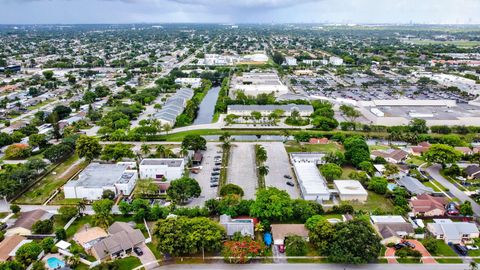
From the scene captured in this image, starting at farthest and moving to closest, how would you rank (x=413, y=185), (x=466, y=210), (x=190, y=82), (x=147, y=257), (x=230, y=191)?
(x=190, y=82)
(x=413, y=185)
(x=230, y=191)
(x=466, y=210)
(x=147, y=257)

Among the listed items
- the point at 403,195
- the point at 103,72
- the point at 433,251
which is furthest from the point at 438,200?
the point at 103,72

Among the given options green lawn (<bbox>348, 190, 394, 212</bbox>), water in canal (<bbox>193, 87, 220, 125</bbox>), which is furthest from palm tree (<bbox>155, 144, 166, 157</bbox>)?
green lawn (<bbox>348, 190, 394, 212</bbox>)

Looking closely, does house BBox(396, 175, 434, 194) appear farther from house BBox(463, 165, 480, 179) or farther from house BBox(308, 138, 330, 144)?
house BBox(308, 138, 330, 144)

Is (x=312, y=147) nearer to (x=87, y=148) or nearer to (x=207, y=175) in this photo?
(x=207, y=175)

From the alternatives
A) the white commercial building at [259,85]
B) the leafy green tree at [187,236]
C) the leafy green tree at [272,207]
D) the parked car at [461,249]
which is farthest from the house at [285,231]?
the white commercial building at [259,85]

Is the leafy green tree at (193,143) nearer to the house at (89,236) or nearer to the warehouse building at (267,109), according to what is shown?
the house at (89,236)

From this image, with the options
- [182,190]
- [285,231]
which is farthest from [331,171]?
[182,190]
